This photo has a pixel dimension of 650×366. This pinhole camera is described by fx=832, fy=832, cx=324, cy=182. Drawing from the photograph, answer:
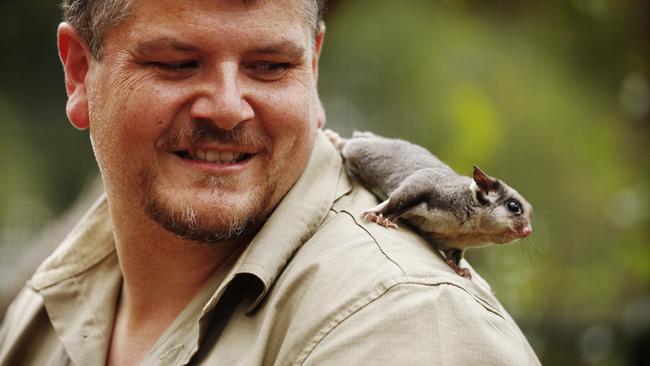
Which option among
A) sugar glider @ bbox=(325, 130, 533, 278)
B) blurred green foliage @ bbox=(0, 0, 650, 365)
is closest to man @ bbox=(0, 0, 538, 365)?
sugar glider @ bbox=(325, 130, 533, 278)

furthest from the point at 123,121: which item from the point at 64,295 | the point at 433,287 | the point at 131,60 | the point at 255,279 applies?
the point at 433,287

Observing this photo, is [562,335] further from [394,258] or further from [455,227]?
[394,258]

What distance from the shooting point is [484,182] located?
3135mm

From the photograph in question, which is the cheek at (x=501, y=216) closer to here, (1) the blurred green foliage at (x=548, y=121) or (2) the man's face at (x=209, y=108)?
(2) the man's face at (x=209, y=108)

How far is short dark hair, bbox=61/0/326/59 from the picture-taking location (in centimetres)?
259

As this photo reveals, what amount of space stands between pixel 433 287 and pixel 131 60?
116 cm

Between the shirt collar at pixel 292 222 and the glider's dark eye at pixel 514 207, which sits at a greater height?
the shirt collar at pixel 292 222

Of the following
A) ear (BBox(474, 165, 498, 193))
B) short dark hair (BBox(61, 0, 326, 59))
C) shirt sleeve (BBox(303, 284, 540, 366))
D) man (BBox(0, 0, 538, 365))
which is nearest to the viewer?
shirt sleeve (BBox(303, 284, 540, 366))

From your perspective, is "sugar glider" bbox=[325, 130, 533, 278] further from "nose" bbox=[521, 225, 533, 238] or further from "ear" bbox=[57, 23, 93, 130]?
"ear" bbox=[57, 23, 93, 130]

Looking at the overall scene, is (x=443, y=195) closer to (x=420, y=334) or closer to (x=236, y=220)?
(x=236, y=220)

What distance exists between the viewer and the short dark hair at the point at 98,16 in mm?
2586

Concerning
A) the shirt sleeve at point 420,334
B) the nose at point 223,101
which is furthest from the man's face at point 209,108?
the shirt sleeve at point 420,334

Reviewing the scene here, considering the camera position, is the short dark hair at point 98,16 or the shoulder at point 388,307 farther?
the short dark hair at point 98,16

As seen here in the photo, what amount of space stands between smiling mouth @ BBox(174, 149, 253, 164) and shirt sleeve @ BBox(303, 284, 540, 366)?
710 millimetres
